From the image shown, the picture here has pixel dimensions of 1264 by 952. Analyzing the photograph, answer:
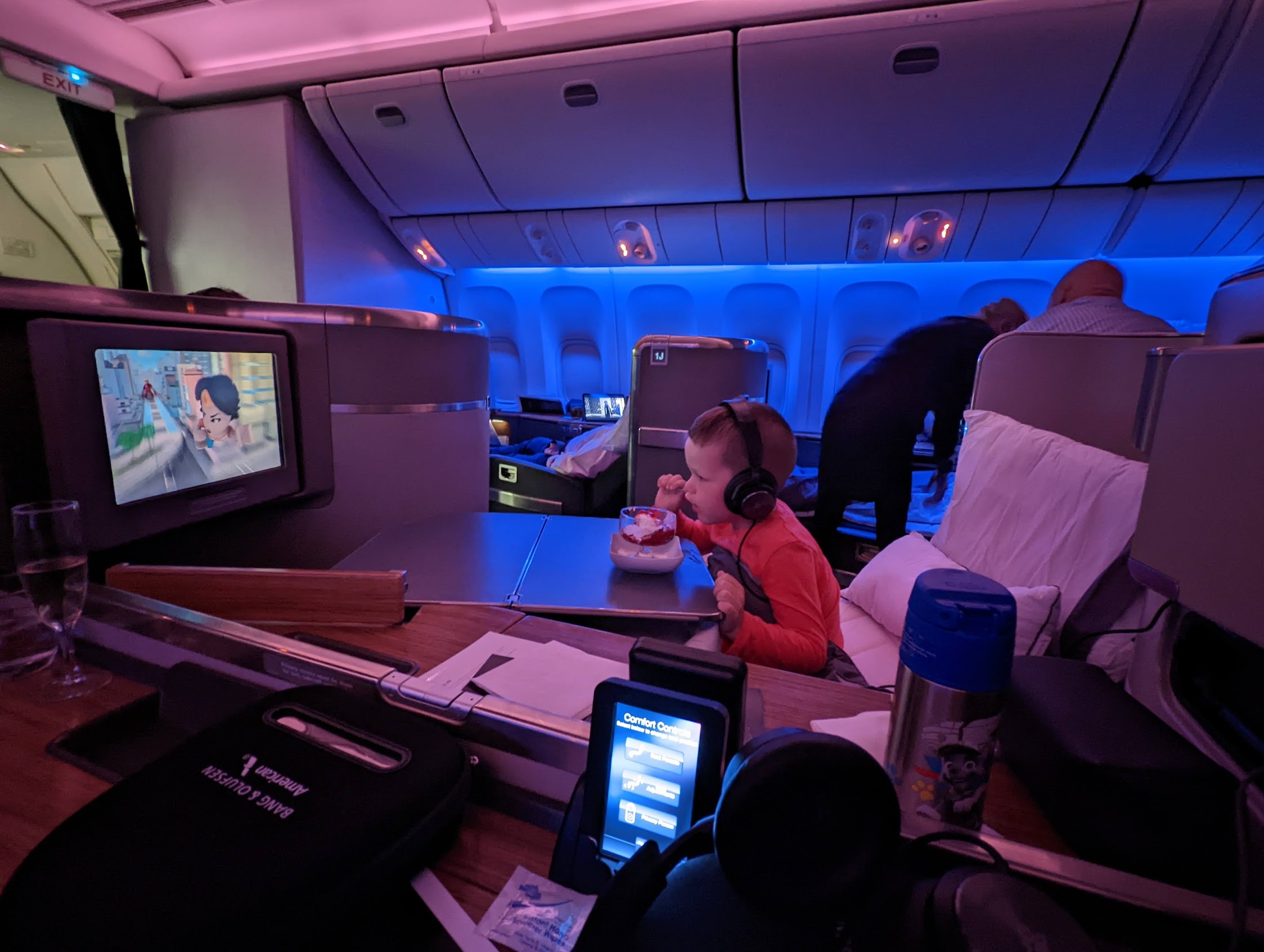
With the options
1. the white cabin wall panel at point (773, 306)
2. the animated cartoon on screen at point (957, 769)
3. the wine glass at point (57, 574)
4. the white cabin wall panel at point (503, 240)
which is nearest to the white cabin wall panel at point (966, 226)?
the white cabin wall panel at point (773, 306)

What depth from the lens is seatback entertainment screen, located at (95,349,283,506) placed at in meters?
0.97

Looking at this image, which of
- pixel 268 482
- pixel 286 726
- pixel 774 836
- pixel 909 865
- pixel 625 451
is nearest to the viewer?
pixel 774 836

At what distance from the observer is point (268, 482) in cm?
133

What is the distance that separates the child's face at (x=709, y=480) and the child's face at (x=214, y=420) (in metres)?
1.05

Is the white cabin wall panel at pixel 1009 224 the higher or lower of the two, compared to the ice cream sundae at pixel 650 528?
higher

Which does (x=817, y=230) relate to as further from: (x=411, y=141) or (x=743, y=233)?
(x=411, y=141)

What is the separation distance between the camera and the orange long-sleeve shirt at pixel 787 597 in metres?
1.18

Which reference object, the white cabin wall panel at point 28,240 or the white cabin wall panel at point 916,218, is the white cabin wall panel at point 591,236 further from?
the white cabin wall panel at point 28,240

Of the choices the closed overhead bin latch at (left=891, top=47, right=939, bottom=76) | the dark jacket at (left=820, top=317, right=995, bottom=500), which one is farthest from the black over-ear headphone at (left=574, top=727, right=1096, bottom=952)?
the closed overhead bin latch at (left=891, top=47, right=939, bottom=76)

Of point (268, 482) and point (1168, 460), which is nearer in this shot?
point (1168, 460)

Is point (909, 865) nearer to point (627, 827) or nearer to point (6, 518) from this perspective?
point (627, 827)

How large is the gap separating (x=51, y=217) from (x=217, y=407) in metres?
5.90

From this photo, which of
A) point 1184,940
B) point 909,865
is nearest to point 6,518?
point 909,865

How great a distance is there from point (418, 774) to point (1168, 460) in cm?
84
